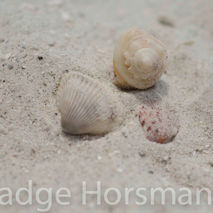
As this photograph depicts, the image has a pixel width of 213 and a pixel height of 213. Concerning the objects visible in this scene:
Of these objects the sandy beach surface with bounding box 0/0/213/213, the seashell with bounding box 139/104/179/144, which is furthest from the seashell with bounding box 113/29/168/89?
the seashell with bounding box 139/104/179/144

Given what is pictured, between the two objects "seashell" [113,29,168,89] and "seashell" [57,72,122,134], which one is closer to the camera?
"seashell" [57,72,122,134]

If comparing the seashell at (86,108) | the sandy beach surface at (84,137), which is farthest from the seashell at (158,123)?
the seashell at (86,108)

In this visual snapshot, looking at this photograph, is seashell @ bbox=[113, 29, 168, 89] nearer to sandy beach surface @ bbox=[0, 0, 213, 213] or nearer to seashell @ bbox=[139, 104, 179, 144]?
sandy beach surface @ bbox=[0, 0, 213, 213]

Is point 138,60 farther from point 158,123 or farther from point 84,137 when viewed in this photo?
point 84,137

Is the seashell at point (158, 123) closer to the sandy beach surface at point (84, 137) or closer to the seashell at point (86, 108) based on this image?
the sandy beach surface at point (84, 137)

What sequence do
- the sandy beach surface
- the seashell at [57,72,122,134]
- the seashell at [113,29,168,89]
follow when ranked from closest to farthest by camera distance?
1. the sandy beach surface
2. the seashell at [57,72,122,134]
3. the seashell at [113,29,168,89]

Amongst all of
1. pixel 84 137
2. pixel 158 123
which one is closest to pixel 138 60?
pixel 158 123

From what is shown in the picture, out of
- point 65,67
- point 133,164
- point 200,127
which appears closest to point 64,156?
point 133,164
